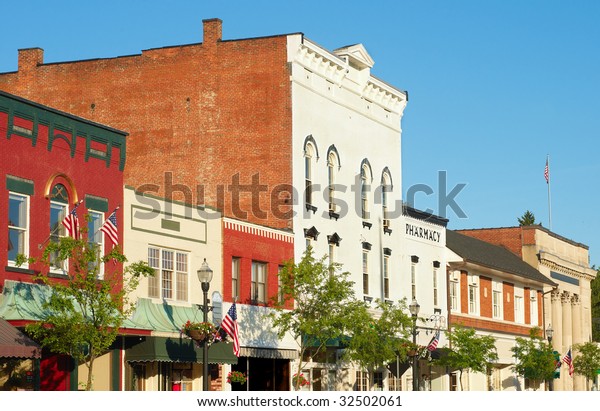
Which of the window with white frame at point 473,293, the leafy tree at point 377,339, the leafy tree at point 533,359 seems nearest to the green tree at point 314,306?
the leafy tree at point 377,339

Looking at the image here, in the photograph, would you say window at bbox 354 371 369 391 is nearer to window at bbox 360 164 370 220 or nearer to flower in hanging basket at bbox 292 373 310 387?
flower in hanging basket at bbox 292 373 310 387

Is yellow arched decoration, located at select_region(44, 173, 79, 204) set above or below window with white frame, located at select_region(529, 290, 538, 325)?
above

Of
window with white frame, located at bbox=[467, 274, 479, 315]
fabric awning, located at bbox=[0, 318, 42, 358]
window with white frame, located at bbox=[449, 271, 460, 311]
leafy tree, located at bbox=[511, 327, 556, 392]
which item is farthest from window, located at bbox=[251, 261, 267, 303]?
leafy tree, located at bbox=[511, 327, 556, 392]

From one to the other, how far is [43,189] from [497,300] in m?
38.7

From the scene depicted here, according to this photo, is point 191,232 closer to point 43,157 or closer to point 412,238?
point 43,157

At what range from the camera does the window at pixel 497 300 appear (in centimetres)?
6700

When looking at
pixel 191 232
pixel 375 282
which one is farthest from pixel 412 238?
pixel 191 232

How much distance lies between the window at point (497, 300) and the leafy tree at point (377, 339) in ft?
61.7

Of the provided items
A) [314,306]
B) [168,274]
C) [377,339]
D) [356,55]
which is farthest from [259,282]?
[356,55]

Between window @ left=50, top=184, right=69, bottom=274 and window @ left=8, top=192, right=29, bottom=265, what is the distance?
87 cm

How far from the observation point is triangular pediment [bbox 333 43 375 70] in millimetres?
52344

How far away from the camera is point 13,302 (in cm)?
3164

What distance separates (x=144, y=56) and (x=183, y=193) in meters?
6.46

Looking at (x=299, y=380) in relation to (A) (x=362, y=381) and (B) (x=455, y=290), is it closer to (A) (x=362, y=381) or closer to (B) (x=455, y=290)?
(A) (x=362, y=381)
